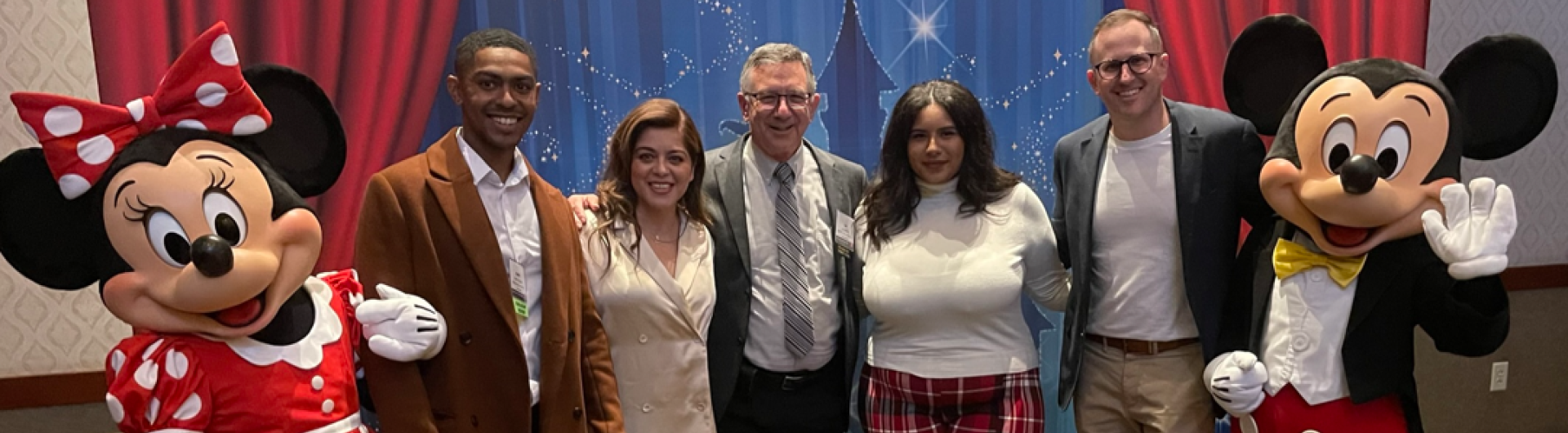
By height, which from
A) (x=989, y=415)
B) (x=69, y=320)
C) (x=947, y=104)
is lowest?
(x=989, y=415)

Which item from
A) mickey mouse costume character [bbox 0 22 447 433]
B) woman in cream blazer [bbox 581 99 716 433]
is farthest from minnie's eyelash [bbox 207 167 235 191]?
woman in cream blazer [bbox 581 99 716 433]

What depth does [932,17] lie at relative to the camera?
2912mm

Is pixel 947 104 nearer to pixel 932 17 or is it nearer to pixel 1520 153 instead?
pixel 932 17

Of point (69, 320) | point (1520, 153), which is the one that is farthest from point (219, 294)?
point (1520, 153)

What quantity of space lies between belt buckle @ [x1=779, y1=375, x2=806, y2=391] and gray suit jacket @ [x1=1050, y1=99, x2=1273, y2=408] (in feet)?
2.17

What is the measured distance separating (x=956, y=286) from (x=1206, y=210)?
58cm

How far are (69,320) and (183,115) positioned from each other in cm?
125

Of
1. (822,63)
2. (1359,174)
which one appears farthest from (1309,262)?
(822,63)

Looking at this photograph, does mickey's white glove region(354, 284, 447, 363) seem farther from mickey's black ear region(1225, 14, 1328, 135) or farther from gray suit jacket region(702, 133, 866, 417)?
mickey's black ear region(1225, 14, 1328, 135)

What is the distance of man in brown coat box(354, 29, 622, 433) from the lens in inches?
70.2

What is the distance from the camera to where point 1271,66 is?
210cm

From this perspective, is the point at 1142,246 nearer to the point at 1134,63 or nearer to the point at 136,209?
the point at 1134,63

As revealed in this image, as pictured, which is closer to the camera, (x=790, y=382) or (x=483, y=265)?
(x=483, y=265)

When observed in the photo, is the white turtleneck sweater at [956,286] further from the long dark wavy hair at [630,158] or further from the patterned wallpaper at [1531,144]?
the patterned wallpaper at [1531,144]
